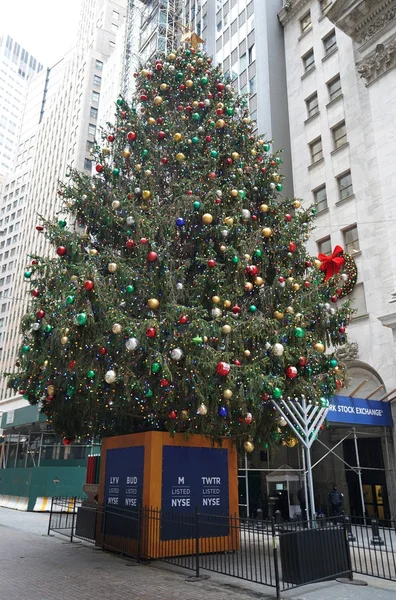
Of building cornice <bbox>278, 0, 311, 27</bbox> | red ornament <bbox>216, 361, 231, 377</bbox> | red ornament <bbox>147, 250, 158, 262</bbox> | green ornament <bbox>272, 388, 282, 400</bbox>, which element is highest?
building cornice <bbox>278, 0, 311, 27</bbox>

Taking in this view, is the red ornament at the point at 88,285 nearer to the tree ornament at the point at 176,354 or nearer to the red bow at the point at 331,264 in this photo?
the tree ornament at the point at 176,354

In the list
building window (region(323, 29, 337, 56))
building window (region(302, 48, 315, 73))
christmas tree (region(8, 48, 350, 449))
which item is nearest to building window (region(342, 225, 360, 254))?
christmas tree (region(8, 48, 350, 449))

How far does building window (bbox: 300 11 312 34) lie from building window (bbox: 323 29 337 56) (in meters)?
2.66

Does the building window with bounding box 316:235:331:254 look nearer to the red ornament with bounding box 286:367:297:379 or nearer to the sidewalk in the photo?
the red ornament with bounding box 286:367:297:379

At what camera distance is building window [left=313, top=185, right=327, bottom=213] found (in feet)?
84.4

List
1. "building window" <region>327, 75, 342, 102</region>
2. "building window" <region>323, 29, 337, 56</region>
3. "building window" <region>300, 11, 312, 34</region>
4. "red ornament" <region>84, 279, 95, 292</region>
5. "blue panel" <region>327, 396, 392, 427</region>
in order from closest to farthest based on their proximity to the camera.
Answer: "red ornament" <region>84, 279, 95, 292</region> < "blue panel" <region>327, 396, 392, 427</region> < "building window" <region>327, 75, 342, 102</region> < "building window" <region>323, 29, 337, 56</region> < "building window" <region>300, 11, 312, 34</region>

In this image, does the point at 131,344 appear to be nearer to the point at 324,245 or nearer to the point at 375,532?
the point at 375,532

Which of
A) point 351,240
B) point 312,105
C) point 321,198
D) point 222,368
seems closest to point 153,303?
point 222,368

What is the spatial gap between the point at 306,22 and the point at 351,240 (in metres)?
16.3

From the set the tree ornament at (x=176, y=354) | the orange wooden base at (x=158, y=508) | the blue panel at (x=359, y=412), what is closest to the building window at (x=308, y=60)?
the blue panel at (x=359, y=412)

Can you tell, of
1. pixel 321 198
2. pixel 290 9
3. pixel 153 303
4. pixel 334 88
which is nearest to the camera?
pixel 153 303

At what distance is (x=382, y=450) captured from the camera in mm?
20672

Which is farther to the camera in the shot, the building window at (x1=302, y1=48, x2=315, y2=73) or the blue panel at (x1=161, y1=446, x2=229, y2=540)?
the building window at (x1=302, y1=48, x2=315, y2=73)

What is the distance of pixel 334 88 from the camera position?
2697 centimetres
